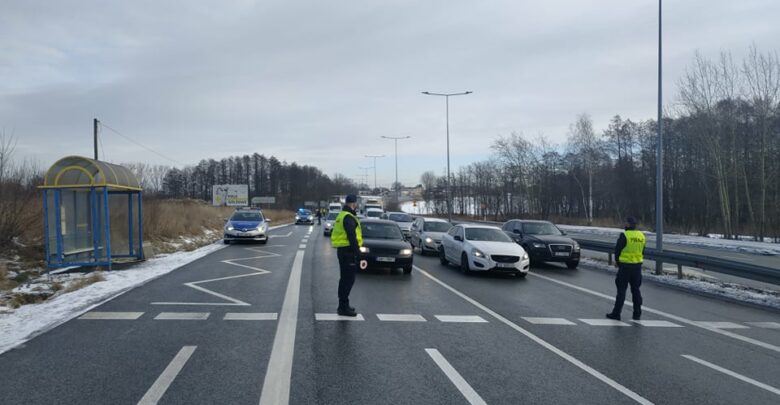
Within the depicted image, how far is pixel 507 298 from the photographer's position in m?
10.9

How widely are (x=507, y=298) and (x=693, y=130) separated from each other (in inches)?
1470

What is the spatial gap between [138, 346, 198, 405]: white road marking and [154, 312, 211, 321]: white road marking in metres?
1.80

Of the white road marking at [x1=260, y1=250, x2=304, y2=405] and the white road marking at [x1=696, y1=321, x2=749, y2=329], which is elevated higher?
the white road marking at [x1=260, y1=250, x2=304, y2=405]

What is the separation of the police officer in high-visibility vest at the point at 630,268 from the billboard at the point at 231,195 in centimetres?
6338

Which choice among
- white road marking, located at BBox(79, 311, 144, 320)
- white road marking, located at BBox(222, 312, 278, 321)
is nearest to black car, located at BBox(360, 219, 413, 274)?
white road marking, located at BBox(222, 312, 278, 321)

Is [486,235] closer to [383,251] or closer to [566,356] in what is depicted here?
[383,251]

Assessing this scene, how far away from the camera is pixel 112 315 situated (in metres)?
8.18

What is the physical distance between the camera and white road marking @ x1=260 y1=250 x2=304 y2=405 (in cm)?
472

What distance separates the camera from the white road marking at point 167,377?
15.1 feet

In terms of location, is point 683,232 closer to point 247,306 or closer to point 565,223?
point 565,223

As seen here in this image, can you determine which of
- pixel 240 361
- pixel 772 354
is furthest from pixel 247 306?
pixel 772 354

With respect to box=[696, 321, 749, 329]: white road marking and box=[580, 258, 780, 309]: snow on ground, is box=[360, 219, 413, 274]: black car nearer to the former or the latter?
box=[580, 258, 780, 309]: snow on ground

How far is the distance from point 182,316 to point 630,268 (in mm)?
7639

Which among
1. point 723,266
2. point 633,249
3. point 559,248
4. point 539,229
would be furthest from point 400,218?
point 633,249
